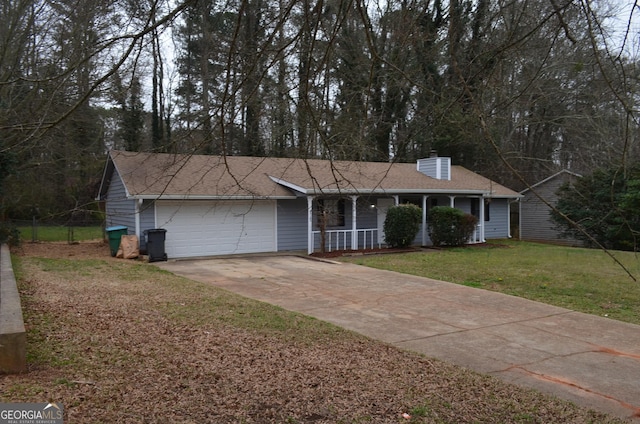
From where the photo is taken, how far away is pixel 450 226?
2023 centimetres

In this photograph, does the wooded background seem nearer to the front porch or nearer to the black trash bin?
the black trash bin

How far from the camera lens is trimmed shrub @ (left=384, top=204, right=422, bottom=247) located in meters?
19.0

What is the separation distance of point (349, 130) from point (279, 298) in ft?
17.2

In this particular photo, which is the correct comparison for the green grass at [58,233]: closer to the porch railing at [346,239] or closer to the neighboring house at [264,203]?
the neighboring house at [264,203]

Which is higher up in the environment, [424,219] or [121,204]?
[121,204]

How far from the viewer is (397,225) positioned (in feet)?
62.4

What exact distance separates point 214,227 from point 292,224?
3085 mm

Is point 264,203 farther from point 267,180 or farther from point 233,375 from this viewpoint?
point 233,375

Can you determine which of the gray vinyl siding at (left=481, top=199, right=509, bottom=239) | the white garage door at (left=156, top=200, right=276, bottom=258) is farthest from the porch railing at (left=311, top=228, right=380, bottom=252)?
the gray vinyl siding at (left=481, top=199, right=509, bottom=239)

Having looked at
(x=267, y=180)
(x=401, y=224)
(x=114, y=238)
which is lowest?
(x=114, y=238)

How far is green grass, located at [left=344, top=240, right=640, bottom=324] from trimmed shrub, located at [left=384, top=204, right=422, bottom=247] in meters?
1.01
